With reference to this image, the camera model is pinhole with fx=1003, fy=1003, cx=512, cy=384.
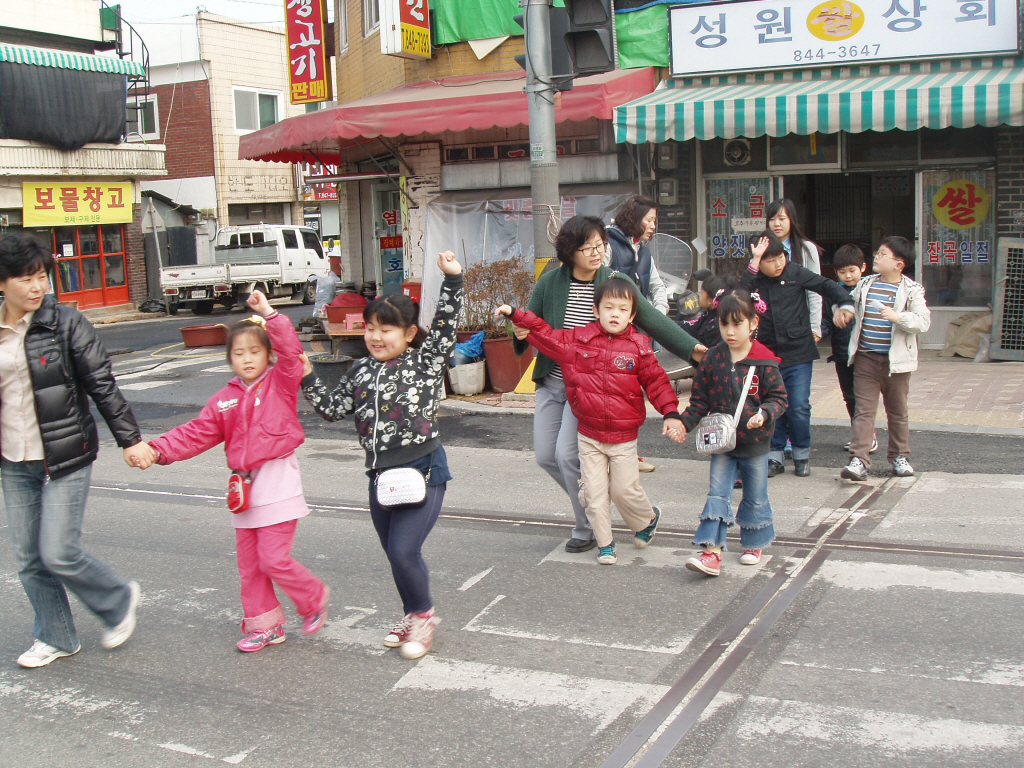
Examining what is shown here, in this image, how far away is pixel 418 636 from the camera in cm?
416

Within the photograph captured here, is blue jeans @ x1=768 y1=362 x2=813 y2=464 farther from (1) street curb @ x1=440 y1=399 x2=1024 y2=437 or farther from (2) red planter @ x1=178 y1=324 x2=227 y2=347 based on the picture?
(2) red planter @ x1=178 y1=324 x2=227 y2=347

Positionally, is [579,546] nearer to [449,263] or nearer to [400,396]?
[400,396]

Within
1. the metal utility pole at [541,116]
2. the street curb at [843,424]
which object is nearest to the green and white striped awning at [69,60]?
the street curb at [843,424]

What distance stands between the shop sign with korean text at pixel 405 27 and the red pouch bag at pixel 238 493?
33.5 ft

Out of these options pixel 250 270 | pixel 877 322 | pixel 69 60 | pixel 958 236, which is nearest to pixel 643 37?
pixel 958 236

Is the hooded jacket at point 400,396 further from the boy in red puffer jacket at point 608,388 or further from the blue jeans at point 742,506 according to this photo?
the blue jeans at point 742,506

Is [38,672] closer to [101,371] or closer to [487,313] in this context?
[101,371]

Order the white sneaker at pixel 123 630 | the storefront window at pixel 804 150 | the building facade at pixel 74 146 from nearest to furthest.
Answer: the white sneaker at pixel 123 630, the storefront window at pixel 804 150, the building facade at pixel 74 146

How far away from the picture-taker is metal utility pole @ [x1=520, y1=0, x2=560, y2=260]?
814 cm

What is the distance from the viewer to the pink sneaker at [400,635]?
4215mm

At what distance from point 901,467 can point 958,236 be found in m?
5.75

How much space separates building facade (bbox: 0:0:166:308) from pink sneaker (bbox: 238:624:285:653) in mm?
20934

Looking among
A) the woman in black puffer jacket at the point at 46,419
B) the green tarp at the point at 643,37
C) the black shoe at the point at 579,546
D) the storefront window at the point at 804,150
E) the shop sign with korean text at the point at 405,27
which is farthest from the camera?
the shop sign with korean text at the point at 405,27

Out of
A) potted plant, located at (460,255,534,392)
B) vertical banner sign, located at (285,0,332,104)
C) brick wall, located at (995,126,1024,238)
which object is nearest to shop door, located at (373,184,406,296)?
vertical banner sign, located at (285,0,332,104)
